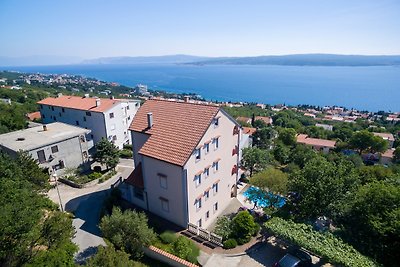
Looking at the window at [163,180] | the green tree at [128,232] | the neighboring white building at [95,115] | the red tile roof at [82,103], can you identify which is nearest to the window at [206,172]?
the window at [163,180]

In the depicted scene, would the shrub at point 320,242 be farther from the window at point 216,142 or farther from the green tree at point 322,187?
the window at point 216,142

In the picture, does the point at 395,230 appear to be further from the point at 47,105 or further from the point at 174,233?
the point at 47,105

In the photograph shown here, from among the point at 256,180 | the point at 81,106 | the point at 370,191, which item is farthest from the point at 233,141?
the point at 81,106

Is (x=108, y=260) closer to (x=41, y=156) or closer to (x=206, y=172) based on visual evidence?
(x=206, y=172)

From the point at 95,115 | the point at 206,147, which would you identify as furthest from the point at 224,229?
the point at 95,115

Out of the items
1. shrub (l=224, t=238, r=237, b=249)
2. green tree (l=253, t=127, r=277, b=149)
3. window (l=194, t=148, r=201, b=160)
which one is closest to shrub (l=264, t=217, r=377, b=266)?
shrub (l=224, t=238, r=237, b=249)

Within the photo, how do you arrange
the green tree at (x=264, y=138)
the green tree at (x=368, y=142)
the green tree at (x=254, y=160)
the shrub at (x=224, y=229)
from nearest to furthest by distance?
the shrub at (x=224, y=229), the green tree at (x=254, y=160), the green tree at (x=264, y=138), the green tree at (x=368, y=142)

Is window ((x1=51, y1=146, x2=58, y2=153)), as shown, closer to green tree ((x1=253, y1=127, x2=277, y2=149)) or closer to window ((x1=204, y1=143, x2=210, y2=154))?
window ((x1=204, y1=143, x2=210, y2=154))
